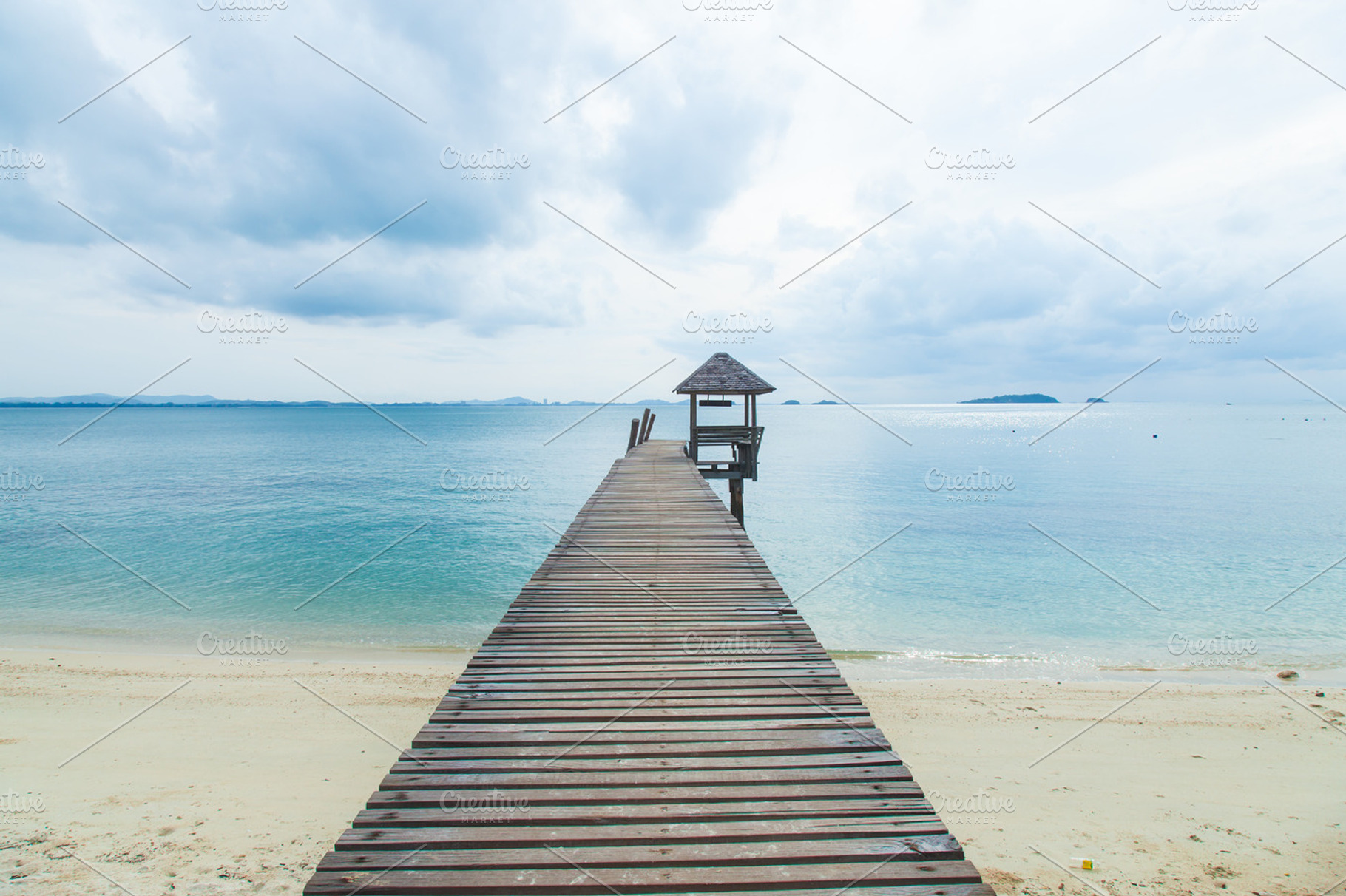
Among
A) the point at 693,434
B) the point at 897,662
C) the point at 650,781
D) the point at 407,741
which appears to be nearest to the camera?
the point at 650,781

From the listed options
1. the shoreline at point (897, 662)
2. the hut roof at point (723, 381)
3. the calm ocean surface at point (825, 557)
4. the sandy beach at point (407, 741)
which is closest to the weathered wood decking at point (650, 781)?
the sandy beach at point (407, 741)

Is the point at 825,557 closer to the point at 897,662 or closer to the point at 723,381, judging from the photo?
the point at 723,381

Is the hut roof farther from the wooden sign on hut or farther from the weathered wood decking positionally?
the weathered wood decking

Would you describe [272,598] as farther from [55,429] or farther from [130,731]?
[55,429]

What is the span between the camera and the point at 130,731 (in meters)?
9.58

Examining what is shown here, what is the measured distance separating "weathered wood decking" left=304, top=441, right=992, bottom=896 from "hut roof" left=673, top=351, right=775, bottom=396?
1314cm

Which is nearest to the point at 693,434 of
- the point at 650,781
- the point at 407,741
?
the point at 407,741

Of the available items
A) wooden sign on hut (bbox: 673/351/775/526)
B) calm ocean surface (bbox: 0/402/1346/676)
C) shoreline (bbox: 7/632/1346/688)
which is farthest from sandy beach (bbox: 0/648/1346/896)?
wooden sign on hut (bbox: 673/351/775/526)

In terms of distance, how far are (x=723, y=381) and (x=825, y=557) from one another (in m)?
8.72

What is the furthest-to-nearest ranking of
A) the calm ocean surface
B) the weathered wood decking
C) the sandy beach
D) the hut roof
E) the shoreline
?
the hut roof < the calm ocean surface < the shoreline < the sandy beach < the weathered wood decking

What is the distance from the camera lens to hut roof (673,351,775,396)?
18.5 meters

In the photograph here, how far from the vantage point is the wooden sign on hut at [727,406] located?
18.6 metres

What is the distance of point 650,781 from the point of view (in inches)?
128

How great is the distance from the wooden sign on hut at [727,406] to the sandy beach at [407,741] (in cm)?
830
